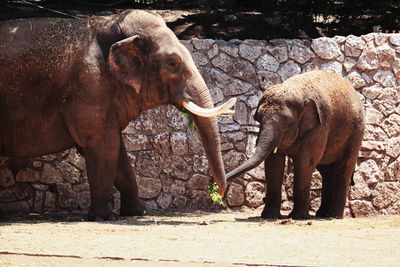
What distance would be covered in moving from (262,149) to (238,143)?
81.3 inches

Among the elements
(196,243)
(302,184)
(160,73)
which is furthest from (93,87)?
(302,184)

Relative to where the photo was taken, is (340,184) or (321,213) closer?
(340,184)

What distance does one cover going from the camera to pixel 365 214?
Answer: 1286cm

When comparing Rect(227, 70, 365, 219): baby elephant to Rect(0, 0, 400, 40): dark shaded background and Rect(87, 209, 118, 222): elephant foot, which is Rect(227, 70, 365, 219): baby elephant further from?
Rect(0, 0, 400, 40): dark shaded background

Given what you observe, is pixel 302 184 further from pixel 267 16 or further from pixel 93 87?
pixel 267 16

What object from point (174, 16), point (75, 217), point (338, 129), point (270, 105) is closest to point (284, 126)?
point (270, 105)

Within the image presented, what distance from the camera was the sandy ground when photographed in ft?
23.1

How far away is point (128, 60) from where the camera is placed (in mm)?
10094

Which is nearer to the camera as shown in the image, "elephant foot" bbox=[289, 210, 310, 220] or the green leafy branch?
"elephant foot" bbox=[289, 210, 310, 220]

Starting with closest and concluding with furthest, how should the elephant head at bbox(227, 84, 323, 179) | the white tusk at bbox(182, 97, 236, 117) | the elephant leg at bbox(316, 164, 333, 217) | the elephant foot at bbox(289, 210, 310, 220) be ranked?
the white tusk at bbox(182, 97, 236, 117), the elephant head at bbox(227, 84, 323, 179), the elephant foot at bbox(289, 210, 310, 220), the elephant leg at bbox(316, 164, 333, 217)

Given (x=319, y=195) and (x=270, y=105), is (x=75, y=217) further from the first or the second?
(x=319, y=195)

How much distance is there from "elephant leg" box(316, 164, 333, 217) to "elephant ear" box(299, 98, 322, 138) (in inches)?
50.8

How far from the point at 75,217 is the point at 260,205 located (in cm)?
303

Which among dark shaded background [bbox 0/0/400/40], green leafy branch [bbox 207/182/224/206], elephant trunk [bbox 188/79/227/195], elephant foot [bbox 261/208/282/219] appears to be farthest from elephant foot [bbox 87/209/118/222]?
dark shaded background [bbox 0/0/400/40]
